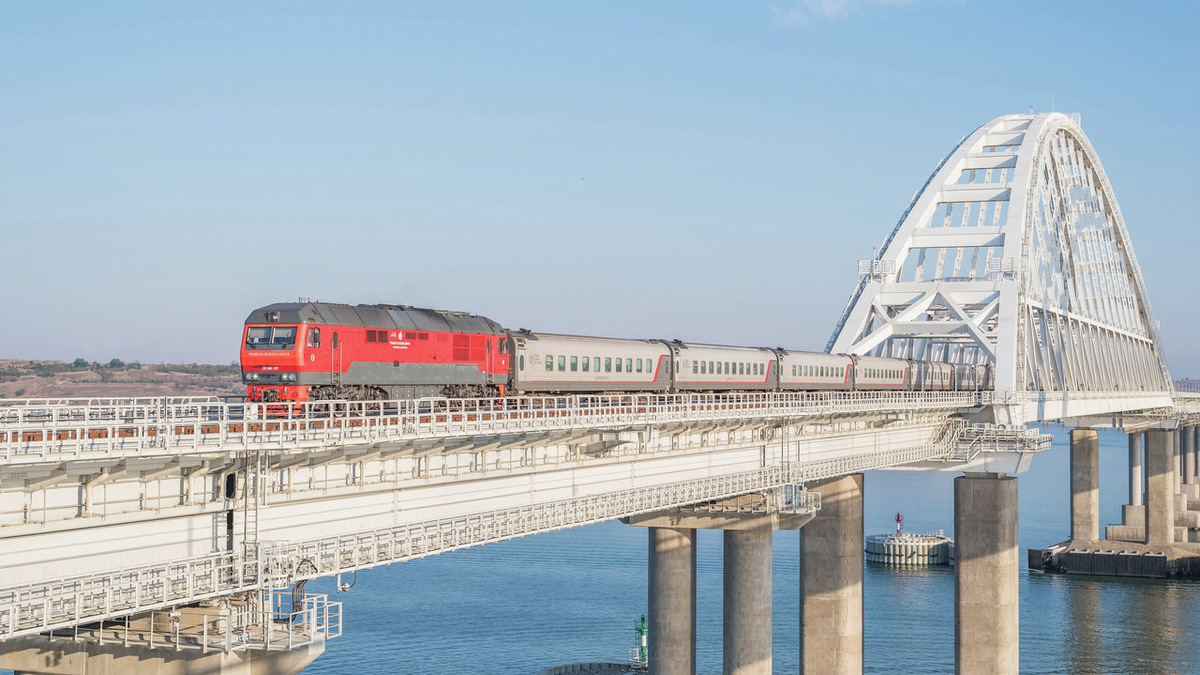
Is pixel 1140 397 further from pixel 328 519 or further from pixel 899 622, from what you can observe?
pixel 328 519

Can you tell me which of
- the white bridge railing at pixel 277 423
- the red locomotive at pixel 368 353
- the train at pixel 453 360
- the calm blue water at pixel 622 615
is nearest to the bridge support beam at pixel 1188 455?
the calm blue water at pixel 622 615

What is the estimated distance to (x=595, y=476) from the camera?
36.3 meters

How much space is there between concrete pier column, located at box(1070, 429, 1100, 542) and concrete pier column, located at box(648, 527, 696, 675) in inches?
2716

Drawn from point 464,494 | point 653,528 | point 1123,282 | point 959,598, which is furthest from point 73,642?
point 1123,282

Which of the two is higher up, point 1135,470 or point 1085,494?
point 1135,470

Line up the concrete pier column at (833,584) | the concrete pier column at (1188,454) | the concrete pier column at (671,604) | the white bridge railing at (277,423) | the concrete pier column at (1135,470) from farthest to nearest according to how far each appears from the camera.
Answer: the concrete pier column at (1188,454)
the concrete pier column at (1135,470)
the concrete pier column at (833,584)
the concrete pier column at (671,604)
the white bridge railing at (277,423)

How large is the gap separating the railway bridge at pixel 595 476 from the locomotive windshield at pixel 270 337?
188cm

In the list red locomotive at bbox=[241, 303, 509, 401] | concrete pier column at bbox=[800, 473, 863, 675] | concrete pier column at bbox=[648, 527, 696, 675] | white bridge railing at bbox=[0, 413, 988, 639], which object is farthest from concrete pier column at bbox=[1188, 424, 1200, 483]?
red locomotive at bbox=[241, 303, 509, 401]

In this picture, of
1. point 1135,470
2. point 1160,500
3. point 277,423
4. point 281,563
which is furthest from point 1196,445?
point 281,563

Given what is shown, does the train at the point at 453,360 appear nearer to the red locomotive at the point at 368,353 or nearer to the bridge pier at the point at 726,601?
the red locomotive at the point at 368,353

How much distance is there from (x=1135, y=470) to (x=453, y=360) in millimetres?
112578

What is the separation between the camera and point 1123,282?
10669 centimetres

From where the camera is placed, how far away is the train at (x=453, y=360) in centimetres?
3183

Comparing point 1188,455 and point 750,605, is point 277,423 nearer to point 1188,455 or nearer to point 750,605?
point 750,605
